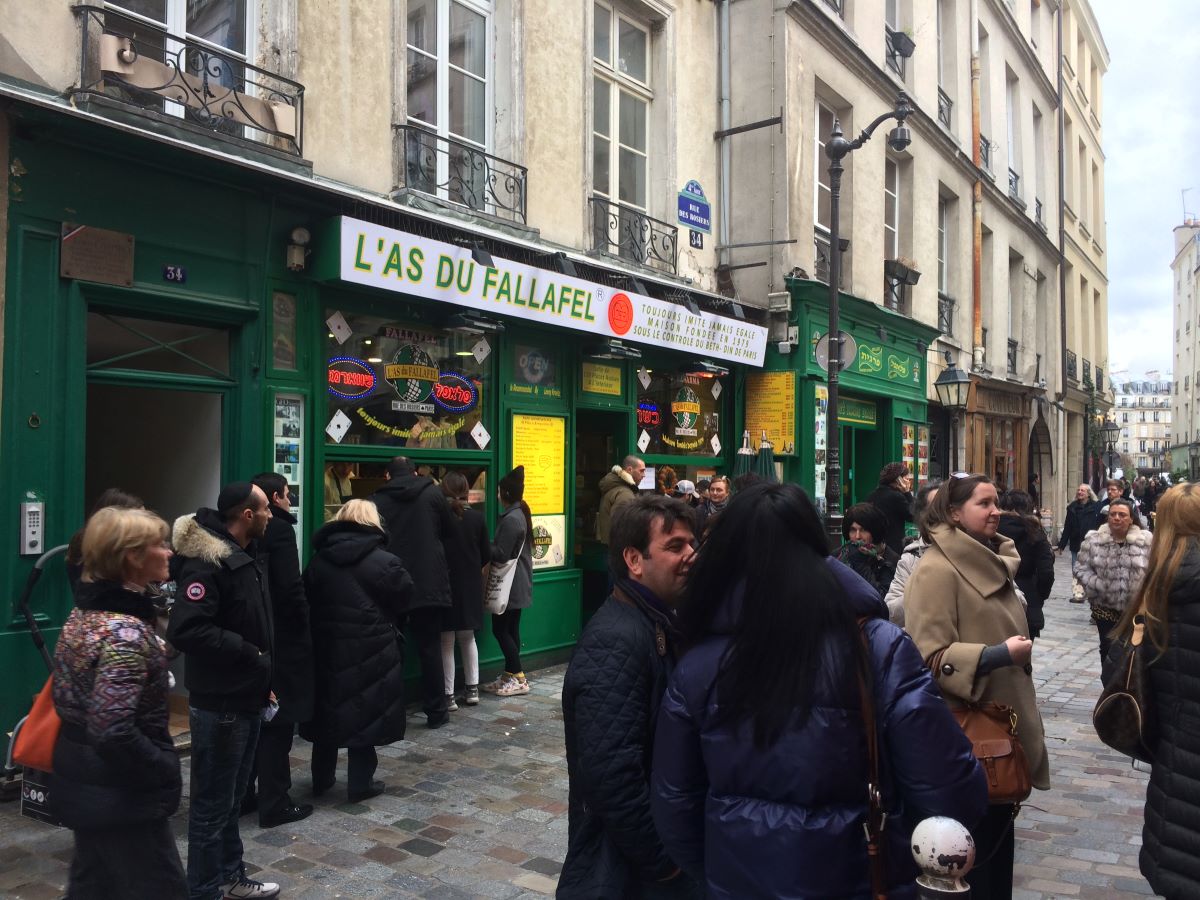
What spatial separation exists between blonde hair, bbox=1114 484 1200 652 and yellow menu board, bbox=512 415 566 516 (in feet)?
20.2

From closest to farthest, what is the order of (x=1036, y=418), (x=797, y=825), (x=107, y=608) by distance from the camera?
1. (x=797, y=825)
2. (x=107, y=608)
3. (x=1036, y=418)

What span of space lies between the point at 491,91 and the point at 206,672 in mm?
6232

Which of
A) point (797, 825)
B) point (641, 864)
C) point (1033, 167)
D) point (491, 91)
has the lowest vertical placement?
point (641, 864)

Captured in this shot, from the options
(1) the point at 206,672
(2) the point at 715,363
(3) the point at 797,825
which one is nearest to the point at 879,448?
(2) the point at 715,363

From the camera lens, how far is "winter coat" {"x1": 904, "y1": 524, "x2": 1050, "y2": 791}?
3.52m

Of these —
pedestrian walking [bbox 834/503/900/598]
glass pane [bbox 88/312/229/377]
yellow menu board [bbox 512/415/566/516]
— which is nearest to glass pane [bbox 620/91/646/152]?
yellow menu board [bbox 512/415/566/516]

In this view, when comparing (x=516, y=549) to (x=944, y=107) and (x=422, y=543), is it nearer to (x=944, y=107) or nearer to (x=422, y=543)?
(x=422, y=543)

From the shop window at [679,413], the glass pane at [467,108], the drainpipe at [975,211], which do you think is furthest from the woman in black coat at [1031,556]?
the drainpipe at [975,211]

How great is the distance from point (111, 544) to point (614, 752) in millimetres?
1902

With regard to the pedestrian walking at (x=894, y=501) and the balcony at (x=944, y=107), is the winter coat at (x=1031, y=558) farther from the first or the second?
the balcony at (x=944, y=107)

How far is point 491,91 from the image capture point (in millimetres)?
8734

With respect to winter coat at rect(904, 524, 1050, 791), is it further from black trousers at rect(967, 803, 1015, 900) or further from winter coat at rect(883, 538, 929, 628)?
winter coat at rect(883, 538, 929, 628)

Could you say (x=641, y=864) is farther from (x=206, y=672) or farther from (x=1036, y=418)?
(x=1036, y=418)

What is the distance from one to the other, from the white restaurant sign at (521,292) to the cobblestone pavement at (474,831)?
10.7 feet
